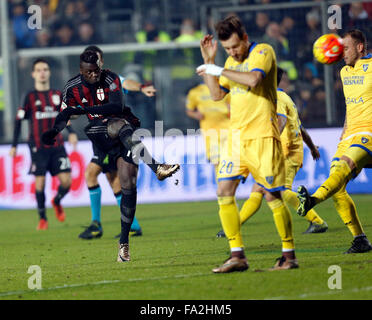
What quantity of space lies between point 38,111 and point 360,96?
21.6 feet

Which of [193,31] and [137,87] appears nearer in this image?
[137,87]

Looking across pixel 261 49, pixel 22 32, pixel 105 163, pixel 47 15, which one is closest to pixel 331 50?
pixel 261 49

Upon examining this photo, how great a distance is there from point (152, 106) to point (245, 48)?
10.5 meters

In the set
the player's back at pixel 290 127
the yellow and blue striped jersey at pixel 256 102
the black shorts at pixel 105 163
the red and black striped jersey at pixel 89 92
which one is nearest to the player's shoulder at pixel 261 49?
the yellow and blue striped jersey at pixel 256 102

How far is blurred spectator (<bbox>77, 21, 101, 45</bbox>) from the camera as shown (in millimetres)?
19469

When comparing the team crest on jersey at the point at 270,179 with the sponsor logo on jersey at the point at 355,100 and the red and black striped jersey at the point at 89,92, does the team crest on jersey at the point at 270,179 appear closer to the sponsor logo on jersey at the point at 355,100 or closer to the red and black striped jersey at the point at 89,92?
the sponsor logo on jersey at the point at 355,100

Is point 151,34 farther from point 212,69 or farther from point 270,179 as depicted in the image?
point 270,179

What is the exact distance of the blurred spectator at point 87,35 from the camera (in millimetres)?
19469

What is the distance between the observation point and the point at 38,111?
13.7 m

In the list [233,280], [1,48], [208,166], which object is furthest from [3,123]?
[233,280]

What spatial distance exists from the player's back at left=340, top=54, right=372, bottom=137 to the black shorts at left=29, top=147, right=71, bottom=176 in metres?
6.39

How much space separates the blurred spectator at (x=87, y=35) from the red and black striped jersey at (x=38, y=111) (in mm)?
5907
